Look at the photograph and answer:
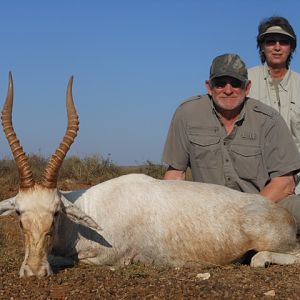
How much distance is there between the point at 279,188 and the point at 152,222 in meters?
1.80

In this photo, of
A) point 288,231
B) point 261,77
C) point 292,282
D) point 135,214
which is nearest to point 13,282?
point 135,214

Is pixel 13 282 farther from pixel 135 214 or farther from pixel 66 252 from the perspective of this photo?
pixel 135 214

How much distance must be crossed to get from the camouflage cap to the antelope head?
Result: 2.05 metres

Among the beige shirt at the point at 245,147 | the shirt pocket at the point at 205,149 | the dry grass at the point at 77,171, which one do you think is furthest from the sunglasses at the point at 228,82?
the dry grass at the point at 77,171

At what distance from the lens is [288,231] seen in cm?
626

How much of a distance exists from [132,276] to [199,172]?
236 centimetres

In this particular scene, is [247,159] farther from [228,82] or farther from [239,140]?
[228,82]

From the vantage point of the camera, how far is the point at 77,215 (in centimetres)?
553

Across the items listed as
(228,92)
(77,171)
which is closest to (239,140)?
(228,92)

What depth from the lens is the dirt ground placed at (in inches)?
181

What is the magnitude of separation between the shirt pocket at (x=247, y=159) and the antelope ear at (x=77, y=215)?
2.15 metres

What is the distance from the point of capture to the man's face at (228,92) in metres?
6.97

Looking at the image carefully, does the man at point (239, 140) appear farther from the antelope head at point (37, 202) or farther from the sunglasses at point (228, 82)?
the antelope head at point (37, 202)

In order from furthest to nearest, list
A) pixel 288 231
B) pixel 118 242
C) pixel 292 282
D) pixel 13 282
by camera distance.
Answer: pixel 288 231, pixel 118 242, pixel 292 282, pixel 13 282
